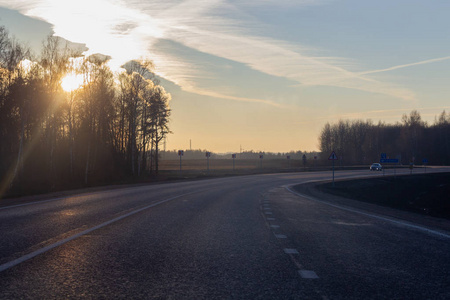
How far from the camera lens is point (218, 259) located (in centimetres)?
602

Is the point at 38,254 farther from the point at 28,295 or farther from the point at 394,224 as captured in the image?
the point at 394,224

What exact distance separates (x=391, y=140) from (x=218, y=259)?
534 feet

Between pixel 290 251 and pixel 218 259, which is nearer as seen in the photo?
pixel 218 259

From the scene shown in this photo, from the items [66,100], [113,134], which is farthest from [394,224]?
[113,134]

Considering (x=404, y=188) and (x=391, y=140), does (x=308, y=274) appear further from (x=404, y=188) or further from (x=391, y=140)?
(x=391, y=140)

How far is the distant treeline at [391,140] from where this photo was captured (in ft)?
462

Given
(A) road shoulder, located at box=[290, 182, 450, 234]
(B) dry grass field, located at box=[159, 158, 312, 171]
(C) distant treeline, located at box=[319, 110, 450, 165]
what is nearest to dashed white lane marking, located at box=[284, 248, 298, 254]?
(A) road shoulder, located at box=[290, 182, 450, 234]

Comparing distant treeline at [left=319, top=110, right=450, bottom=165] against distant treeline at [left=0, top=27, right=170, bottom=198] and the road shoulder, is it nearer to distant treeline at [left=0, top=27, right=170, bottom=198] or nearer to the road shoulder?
distant treeline at [left=0, top=27, right=170, bottom=198]

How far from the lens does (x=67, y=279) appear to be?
478 cm

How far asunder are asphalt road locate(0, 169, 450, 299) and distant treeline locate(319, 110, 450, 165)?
5261 inches

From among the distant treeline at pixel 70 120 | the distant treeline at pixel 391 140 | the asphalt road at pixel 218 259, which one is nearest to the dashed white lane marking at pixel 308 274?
the asphalt road at pixel 218 259

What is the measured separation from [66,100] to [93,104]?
566 cm

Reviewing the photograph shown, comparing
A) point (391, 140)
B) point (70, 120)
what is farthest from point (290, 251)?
point (391, 140)

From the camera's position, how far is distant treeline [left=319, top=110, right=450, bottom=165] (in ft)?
462
